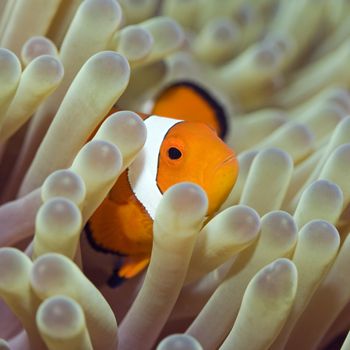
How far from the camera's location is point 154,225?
2.56ft

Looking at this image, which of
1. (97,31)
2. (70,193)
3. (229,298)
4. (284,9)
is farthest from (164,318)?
(284,9)

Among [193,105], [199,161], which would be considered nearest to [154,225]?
[199,161]

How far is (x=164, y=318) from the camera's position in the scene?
831 mm

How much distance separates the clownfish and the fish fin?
0.31 metres

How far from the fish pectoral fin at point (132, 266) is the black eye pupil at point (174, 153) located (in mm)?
170

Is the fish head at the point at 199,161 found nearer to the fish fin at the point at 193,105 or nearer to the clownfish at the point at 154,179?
the clownfish at the point at 154,179

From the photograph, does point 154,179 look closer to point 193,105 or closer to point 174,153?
point 174,153

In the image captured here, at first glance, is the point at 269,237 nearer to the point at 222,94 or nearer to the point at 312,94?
the point at 222,94

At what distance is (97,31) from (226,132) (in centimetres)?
38

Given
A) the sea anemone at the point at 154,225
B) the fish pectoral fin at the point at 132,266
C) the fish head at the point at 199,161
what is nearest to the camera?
the sea anemone at the point at 154,225

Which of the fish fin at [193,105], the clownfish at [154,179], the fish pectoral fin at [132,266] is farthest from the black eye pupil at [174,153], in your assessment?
the fish fin at [193,105]

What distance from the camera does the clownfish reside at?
0.88 metres

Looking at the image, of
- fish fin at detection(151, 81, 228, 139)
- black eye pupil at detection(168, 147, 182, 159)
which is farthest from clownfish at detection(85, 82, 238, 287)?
fish fin at detection(151, 81, 228, 139)

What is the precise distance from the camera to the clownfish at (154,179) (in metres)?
0.88
